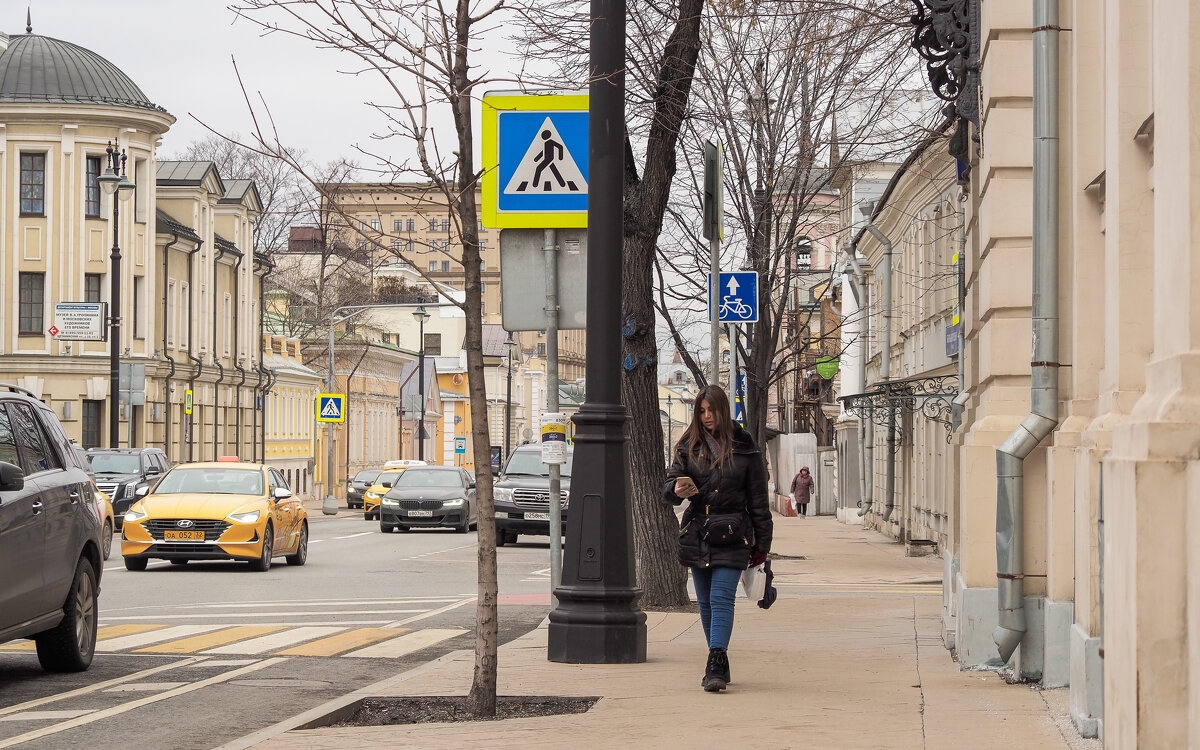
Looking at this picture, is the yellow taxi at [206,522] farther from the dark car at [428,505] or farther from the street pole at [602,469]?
the dark car at [428,505]

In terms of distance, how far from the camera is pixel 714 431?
994 centimetres

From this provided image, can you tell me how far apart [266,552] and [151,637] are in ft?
29.1

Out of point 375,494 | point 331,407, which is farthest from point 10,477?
point 331,407

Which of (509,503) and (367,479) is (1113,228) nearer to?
(509,503)

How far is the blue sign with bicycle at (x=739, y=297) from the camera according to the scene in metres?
18.9

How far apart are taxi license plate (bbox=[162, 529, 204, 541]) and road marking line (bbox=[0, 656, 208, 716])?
980 cm

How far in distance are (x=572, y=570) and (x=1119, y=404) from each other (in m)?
4.54

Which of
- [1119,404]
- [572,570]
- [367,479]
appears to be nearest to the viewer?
[1119,404]

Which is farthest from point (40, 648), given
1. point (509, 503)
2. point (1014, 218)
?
point (509, 503)

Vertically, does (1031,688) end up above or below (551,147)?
below

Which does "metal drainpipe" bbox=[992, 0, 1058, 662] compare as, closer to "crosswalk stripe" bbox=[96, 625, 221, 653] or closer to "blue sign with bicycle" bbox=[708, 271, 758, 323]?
"crosswalk stripe" bbox=[96, 625, 221, 653]

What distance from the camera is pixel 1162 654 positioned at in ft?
16.8

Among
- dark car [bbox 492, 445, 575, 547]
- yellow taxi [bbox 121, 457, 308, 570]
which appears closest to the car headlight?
yellow taxi [bbox 121, 457, 308, 570]

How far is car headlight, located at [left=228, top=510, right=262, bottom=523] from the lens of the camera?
21.9 m
